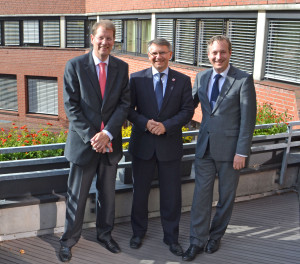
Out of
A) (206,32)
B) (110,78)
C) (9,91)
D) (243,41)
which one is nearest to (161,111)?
(110,78)

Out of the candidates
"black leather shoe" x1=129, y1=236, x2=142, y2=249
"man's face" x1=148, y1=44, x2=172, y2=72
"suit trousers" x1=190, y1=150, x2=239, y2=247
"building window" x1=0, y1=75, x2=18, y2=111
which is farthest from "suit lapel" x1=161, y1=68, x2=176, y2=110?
"building window" x1=0, y1=75, x2=18, y2=111

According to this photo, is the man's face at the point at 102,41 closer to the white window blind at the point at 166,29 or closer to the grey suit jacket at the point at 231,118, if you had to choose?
the grey suit jacket at the point at 231,118

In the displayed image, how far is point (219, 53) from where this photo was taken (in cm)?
429

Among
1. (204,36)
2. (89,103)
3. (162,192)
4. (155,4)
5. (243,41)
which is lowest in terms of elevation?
(162,192)

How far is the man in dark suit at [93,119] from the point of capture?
4.18m

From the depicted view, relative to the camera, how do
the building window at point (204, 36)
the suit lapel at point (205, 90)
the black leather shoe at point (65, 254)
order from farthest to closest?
1. the building window at point (204, 36)
2. the suit lapel at point (205, 90)
3. the black leather shoe at point (65, 254)

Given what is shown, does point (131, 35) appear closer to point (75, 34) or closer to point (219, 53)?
point (75, 34)

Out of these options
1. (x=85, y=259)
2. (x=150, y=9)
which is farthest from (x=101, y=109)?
(x=150, y=9)

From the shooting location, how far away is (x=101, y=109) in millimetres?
4262

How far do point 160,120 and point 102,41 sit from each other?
0.98 metres

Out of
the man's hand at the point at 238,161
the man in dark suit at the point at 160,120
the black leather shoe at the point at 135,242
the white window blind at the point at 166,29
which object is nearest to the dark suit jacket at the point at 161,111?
the man in dark suit at the point at 160,120

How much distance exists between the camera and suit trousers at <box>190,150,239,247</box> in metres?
4.52

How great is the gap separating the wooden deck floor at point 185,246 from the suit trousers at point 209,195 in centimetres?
23

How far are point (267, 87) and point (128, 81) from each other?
18.4ft
